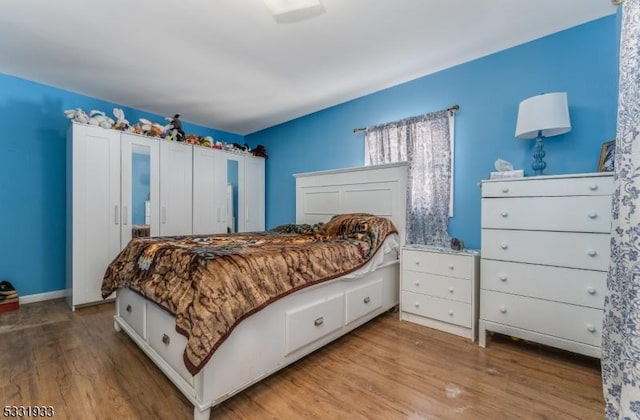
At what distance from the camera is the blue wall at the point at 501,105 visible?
2113mm

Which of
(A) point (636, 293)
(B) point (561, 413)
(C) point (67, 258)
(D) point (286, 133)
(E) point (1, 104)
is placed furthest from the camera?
(D) point (286, 133)

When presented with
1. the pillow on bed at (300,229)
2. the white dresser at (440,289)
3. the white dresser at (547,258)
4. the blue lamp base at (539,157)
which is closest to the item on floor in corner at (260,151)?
the pillow on bed at (300,229)

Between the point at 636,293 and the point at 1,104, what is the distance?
4.96 metres

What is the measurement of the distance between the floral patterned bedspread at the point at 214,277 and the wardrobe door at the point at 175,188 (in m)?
1.43

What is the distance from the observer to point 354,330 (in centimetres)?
247

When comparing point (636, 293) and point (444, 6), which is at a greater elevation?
point (444, 6)

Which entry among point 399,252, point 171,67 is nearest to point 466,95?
point 399,252

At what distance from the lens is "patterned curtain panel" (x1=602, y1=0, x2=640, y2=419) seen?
698 millimetres

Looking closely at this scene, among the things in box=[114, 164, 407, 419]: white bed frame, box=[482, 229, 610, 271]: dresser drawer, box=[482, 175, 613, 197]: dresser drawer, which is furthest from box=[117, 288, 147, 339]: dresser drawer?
box=[482, 175, 613, 197]: dresser drawer

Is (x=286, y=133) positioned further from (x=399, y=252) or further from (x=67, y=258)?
(x=67, y=258)

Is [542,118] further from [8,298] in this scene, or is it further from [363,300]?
[8,298]

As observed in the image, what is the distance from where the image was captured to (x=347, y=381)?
1.71m

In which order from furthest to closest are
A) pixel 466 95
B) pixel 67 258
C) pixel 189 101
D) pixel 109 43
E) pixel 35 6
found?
pixel 189 101, pixel 67 258, pixel 466 95, pixel 109 43, pixel 35 6

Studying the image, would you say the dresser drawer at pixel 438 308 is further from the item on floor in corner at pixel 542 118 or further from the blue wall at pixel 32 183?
the blue wall at pixel 32 183
